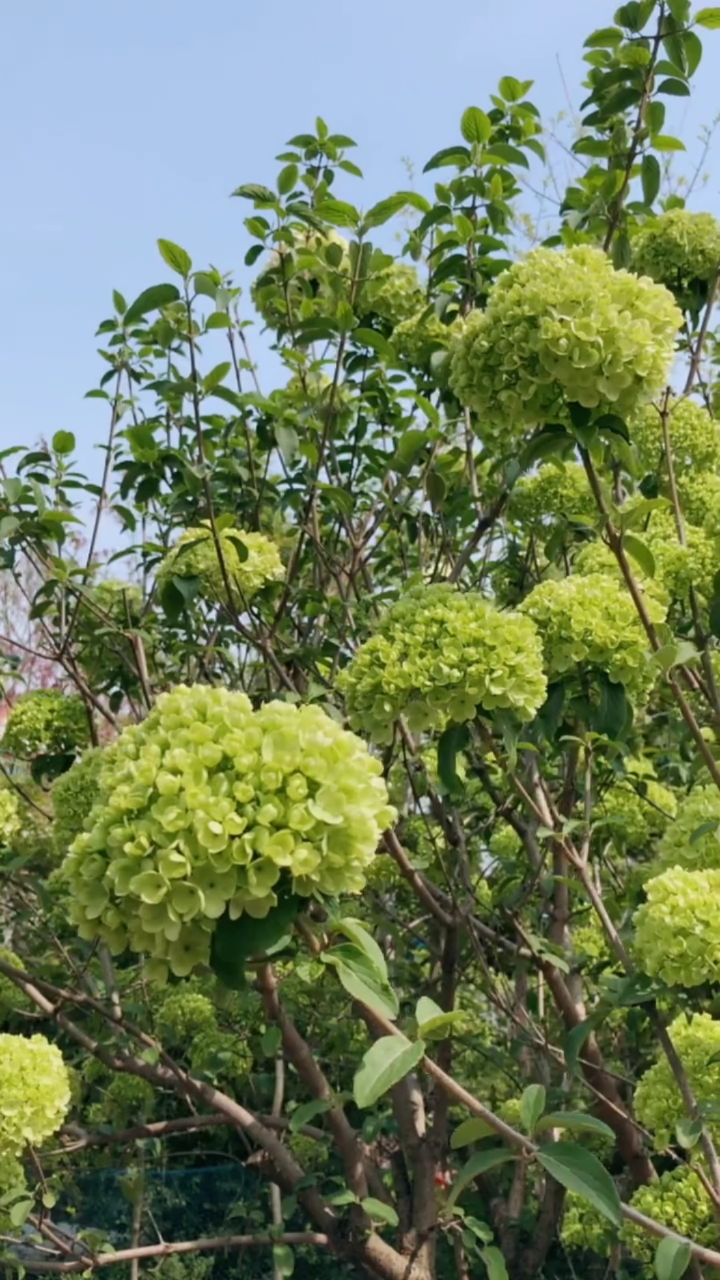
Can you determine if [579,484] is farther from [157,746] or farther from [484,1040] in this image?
[484,1040]

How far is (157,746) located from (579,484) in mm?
2212

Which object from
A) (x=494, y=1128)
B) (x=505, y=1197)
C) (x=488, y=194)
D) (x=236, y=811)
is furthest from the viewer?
(x=505, y=1197)

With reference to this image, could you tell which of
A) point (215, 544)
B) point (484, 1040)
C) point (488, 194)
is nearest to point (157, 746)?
point (215, 544)

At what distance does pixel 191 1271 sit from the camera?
4.87 meters

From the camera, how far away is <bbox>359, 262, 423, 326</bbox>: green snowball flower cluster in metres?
3.63

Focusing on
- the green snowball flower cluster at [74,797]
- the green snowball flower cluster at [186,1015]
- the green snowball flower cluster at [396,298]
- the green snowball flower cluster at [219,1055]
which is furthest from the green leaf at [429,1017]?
the green snowball flower cluster at [186,1015]

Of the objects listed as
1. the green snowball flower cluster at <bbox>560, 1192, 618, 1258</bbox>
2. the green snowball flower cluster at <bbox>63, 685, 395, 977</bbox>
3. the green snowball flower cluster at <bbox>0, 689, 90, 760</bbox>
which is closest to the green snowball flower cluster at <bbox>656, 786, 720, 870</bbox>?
the green snowball flower cluster at <bbox>63, 685, 395, 977</bbox>

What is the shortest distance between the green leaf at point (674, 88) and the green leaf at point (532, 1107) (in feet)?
7.52

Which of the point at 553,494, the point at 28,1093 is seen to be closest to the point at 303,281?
the point at 553,494

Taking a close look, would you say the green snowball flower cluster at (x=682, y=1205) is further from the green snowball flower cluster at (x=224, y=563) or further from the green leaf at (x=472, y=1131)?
the green snowball flower cluster at (x=224, y=563)

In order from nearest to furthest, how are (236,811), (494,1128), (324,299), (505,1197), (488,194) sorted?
(236,811) < (494,1128) < (488,194) < (324,299) < (505,1197)

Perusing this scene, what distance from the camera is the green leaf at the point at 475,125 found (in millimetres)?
3061

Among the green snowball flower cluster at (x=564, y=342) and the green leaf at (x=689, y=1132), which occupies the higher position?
the green snowball flower cluster at (x=564, y=342)

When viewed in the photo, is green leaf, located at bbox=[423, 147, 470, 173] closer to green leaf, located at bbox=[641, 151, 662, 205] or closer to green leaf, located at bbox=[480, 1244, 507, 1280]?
green leaf, located at bbox=[641, 151, 662, 205]
